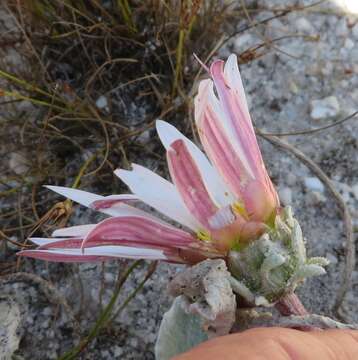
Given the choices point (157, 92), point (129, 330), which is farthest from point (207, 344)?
point (157, 92)

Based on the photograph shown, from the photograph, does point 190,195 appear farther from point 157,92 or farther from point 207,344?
point 157,92

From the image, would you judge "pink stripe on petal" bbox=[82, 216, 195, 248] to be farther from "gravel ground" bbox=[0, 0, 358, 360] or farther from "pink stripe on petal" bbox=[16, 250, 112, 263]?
"gravel ground" bbox=[0, 0, 358, 360]

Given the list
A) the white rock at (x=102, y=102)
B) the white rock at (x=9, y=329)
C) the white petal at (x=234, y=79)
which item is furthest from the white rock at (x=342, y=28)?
the white rock at (x=9, y=329)

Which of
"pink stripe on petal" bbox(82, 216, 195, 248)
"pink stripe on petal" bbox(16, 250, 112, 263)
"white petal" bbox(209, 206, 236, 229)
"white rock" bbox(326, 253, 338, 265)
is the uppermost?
"white petal" bbox(209, 206, 236, 229)

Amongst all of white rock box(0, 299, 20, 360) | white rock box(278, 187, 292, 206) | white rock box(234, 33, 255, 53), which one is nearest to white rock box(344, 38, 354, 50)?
white rock box(234, 33, 255, 53)

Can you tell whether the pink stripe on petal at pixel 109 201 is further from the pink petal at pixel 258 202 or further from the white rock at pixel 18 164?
the white rock at pixel 18 164

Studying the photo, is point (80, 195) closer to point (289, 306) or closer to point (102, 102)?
point (289, 306)
